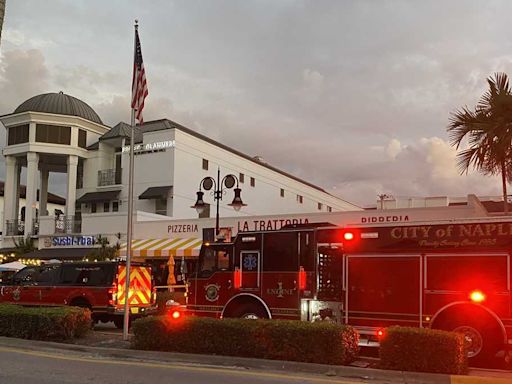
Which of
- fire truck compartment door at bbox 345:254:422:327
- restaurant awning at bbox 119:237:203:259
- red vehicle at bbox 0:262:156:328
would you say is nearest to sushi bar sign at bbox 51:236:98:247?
restaurant awning at bbox 119:237:203:259

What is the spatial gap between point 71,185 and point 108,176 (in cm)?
272

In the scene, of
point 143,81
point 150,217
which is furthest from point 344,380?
point 150,217

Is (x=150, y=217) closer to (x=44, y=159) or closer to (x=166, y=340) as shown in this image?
(x=44, y=159)

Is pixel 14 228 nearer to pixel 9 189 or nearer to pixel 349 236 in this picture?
pixel 9 189

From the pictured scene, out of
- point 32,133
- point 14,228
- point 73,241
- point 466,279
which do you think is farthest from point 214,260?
point 14,228

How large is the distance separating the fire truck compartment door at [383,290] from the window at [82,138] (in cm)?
3474

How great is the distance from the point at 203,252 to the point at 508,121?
27.8 feet

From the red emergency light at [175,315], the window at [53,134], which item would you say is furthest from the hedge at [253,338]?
the window at [53,134]

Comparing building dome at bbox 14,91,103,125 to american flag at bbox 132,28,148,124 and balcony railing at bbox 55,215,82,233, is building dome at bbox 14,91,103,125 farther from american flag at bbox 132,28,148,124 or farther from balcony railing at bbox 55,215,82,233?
american flag at bbox 132,28,148,124

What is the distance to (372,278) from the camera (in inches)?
507

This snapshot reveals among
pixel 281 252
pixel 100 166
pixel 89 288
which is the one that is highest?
pixel 100 166

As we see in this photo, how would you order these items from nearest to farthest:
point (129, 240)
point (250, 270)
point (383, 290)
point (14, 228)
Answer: point (383, 290) → point (129, 240) → point (250, 270) → point (14, 228)

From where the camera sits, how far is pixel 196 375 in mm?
9242

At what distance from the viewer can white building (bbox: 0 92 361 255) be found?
3928cm
